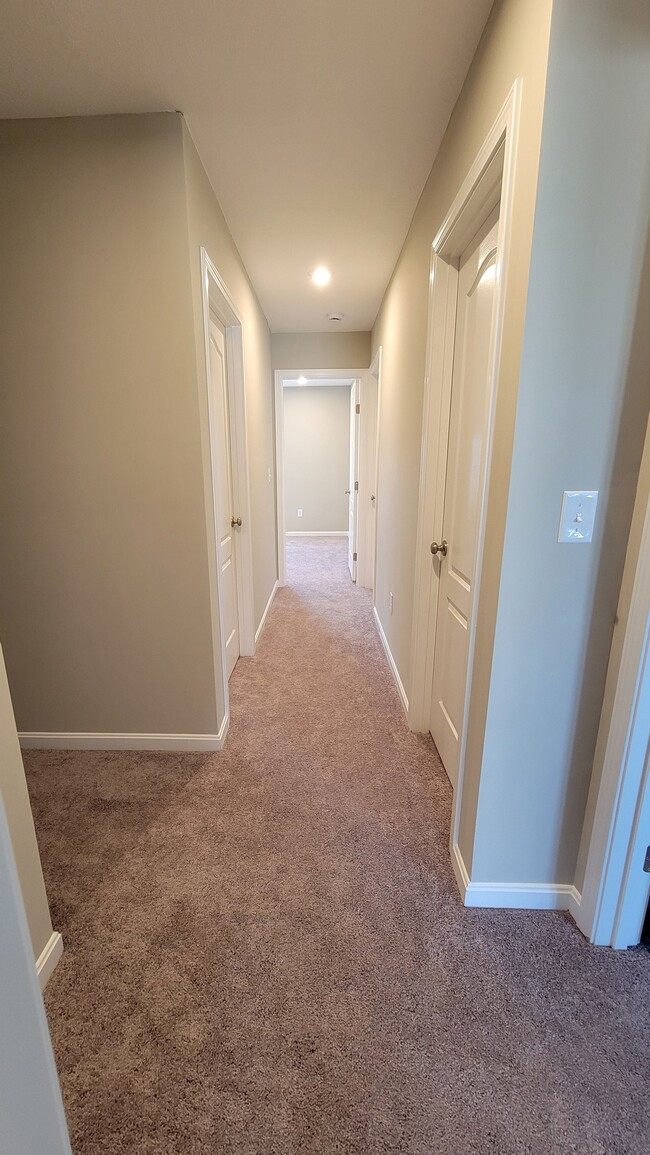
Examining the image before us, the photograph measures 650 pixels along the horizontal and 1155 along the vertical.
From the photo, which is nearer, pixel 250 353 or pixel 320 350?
pixel 250 353

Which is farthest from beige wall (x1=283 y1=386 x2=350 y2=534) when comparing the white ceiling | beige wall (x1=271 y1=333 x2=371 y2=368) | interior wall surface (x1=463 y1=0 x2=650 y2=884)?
interior wall surface (x1=463 y1=0 x2=650 y2=884)

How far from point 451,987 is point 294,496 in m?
6.97

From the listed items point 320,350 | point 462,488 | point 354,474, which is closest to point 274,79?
point 462,488

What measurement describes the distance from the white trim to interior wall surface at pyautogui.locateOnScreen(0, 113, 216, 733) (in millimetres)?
33

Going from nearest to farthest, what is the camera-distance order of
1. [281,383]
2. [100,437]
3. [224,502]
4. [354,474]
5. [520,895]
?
[520,895] → [100,437] → [224,502] → [281,383] → [354,474]

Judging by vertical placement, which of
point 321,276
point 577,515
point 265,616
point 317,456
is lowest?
point 265,616

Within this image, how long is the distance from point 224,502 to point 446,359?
142 cm

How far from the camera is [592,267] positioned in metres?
0.99

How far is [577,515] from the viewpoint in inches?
43.0

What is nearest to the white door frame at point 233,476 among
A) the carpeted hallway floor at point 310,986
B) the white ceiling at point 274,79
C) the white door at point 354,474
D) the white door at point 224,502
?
the white door at point 224,502

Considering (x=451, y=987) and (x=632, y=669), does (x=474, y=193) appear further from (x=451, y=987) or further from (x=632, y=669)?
(x=451, y=987)

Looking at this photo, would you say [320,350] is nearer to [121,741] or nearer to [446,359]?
[446,359]

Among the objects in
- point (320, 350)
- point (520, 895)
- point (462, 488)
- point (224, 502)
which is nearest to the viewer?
point (520, 895)

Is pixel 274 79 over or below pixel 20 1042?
over
